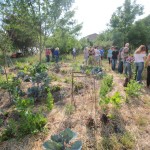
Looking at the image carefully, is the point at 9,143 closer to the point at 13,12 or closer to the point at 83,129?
the point at 83,129

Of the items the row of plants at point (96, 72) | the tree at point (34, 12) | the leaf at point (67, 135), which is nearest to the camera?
the leaf at point (67, 135)

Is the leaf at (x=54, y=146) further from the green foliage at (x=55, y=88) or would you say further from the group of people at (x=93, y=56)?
the group of people at (x=93, y=56)

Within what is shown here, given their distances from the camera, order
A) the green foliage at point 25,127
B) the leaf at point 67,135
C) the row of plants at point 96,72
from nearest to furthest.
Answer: the leaf at point 67,135
the green foliage at point 25,127
the row of plants at point 96,72

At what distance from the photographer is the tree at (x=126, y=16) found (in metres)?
27.0

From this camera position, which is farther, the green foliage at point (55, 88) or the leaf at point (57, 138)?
the green foliage at point (55, 88)

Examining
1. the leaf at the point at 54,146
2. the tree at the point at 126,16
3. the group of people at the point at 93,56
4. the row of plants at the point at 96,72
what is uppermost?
the tree at the point at 126,16

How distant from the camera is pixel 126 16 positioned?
26.8 metres

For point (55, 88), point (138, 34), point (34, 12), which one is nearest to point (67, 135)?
point (55, 88)

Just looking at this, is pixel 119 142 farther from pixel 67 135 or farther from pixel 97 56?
pixel 97 56

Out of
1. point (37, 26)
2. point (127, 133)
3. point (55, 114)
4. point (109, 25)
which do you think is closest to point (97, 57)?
point (37, 26)

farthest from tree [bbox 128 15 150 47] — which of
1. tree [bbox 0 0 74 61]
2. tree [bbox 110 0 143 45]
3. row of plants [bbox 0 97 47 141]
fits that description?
row of plants [bbox 0 97 47 141]

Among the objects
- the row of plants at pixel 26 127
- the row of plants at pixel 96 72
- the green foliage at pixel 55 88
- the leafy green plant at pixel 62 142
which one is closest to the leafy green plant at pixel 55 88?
the green foliage at pixel 55 88

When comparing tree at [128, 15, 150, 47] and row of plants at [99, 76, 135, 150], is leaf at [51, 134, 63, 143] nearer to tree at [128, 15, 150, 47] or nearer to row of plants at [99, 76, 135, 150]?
row of plants at [99, 76, 135, 150]

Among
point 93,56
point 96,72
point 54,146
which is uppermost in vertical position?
point 93,56
